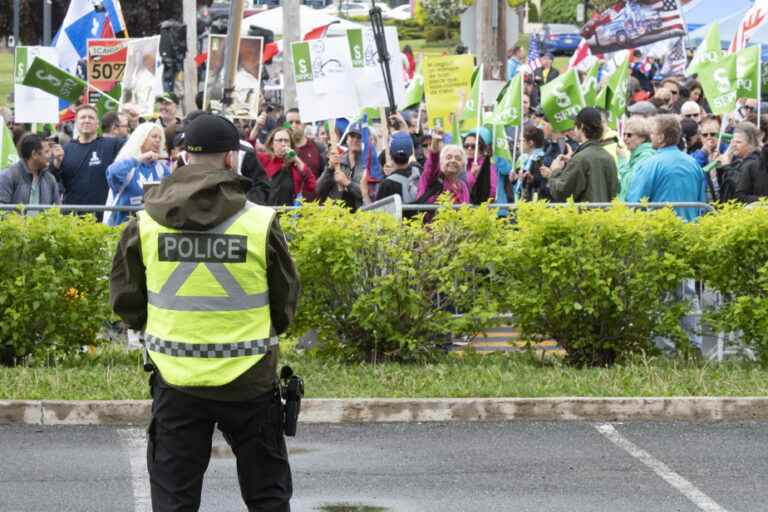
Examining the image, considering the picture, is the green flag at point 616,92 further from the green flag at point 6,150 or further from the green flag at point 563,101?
the green flag at point 6,150

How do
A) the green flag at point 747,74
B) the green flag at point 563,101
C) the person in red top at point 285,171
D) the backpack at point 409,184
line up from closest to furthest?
the backpack at point 409,184, the person in red top at point 285,171, the green flag at point 563,101, the green flag at point 747,74

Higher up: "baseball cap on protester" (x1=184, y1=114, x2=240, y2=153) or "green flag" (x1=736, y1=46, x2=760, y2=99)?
"baseball cap on protester" (x1=184, y1=114, x2=240, y2=153)

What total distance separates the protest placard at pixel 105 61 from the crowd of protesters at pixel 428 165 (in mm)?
1193

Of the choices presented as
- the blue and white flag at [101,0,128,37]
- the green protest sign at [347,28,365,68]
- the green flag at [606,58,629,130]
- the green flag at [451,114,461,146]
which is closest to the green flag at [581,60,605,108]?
the green flag at [606,58,629,130]

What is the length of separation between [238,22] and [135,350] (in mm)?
6536

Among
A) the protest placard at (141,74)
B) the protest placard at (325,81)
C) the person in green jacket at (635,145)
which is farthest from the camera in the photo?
the protest placard at (141,74)

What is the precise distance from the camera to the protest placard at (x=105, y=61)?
60.1 feet

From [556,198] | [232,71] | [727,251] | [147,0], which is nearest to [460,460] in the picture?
[727,251]

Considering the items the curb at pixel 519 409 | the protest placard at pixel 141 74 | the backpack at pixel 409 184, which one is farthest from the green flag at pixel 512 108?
the curb at pixel 519 409

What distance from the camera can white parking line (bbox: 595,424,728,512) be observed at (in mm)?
7438

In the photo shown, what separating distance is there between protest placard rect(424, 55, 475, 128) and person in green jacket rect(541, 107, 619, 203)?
3462 mm

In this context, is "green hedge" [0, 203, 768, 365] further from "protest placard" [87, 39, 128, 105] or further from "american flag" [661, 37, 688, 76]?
"american flag" [661, 37, 688, 76]

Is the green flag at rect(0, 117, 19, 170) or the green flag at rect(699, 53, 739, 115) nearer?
the green flag at rect(0, 117, 19, 170)

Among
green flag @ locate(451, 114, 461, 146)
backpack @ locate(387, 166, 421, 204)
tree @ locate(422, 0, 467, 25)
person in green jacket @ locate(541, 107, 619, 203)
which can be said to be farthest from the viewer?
tree @ locate(422, 0, 467, 25)
